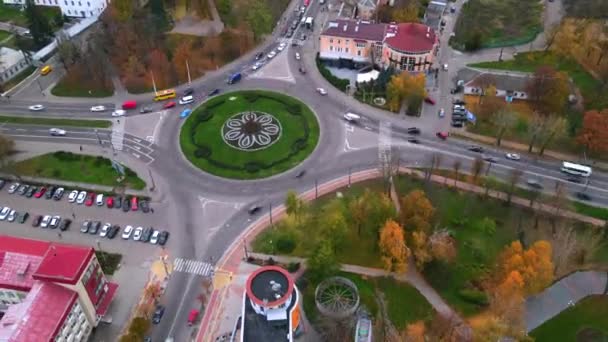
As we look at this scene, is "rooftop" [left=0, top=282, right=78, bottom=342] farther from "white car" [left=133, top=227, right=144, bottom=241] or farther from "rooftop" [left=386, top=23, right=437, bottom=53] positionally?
"rooftop" [left=386, top=23, right=437, bottom=53]

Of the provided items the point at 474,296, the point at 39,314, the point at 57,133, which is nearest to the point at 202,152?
the point at 57,133

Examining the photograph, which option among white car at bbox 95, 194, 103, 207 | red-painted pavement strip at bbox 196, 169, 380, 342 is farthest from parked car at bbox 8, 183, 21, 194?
red-painted pavement strip at bbox 196, 169, 380, 342

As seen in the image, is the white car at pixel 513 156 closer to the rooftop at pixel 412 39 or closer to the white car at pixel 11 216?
the rooftop at pixel 412 39

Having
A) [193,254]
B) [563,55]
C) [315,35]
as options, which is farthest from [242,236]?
[563,55]

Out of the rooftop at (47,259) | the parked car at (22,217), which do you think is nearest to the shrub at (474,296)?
the rooftop at (47,259)

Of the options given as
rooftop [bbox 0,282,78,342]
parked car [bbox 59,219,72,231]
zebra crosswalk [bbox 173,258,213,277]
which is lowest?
zebra crosswalk [bbox 173,258,213,277]

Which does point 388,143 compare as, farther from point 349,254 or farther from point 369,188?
point 349,254
